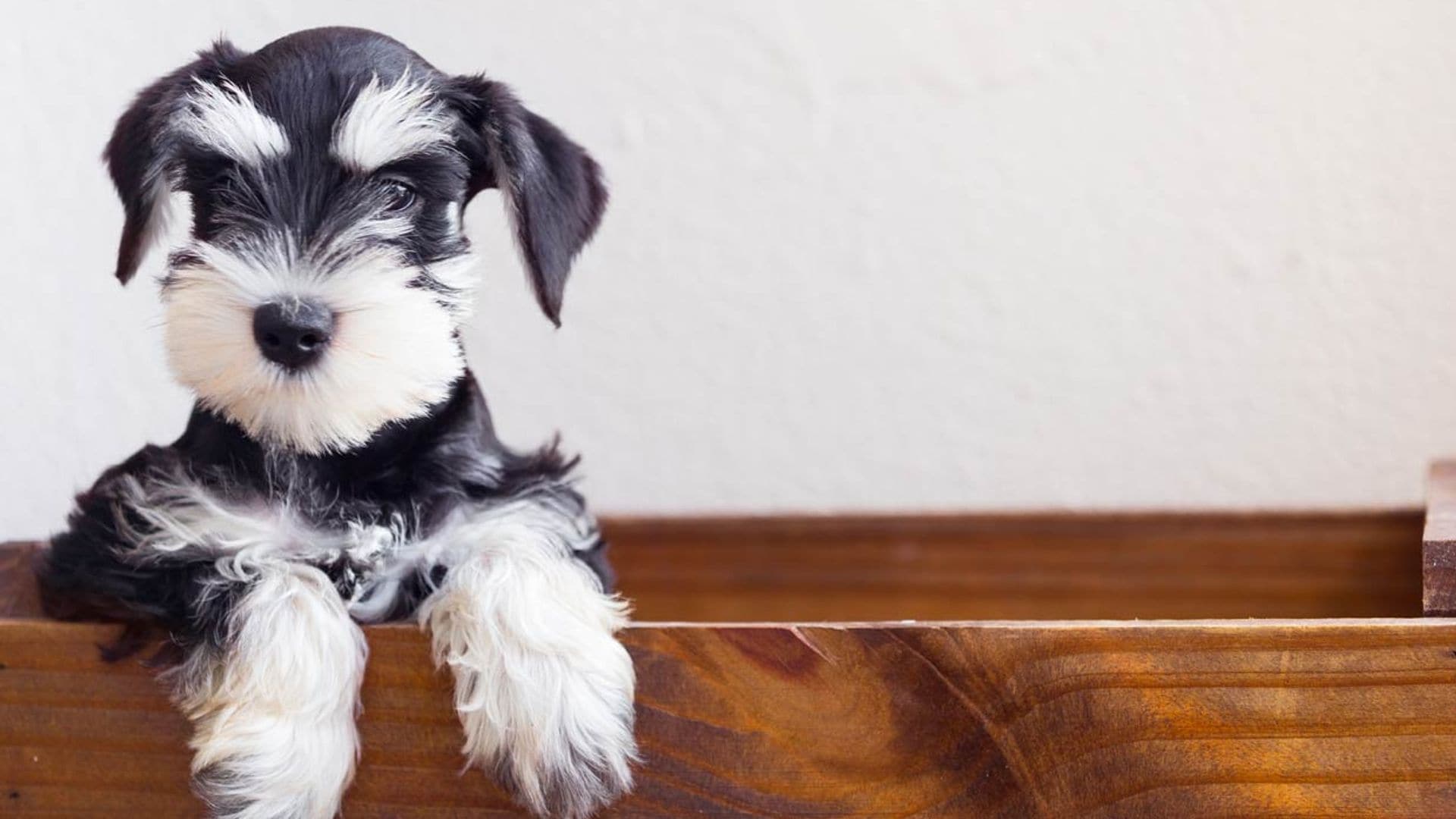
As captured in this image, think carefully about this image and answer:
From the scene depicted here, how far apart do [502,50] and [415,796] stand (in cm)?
109

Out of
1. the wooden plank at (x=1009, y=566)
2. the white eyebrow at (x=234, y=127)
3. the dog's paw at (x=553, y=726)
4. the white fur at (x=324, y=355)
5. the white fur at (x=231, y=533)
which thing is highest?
the white eyebrow at (x=234, y=127)

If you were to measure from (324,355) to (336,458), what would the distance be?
0.59ft

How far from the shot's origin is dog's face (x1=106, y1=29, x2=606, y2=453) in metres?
0.90

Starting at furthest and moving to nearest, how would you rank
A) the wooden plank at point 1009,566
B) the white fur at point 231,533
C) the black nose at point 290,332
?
the wooden plank at point 1009,566 < the white fur at point 231,533 < the black nose at point 290,332

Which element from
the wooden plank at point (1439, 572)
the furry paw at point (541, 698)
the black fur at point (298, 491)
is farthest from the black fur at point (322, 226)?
the wooden plank at point (1439, 572)

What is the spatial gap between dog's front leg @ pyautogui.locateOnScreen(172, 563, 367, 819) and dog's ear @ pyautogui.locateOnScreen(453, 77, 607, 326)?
1.00 feet

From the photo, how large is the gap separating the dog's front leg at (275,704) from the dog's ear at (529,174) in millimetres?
306

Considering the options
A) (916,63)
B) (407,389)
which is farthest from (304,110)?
(916,63)

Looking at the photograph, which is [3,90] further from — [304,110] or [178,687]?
[178,687]

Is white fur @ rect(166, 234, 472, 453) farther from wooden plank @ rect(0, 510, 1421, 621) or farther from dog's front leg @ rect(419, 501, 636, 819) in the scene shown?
wooden plank @ rect(0, 510, 1421, 621)

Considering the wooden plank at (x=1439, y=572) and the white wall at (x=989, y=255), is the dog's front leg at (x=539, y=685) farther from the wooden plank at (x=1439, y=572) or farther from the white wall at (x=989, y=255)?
the white wall at (x=989, y=255)

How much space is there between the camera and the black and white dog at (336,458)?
35.9 inches

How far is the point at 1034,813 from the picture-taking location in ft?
3.05

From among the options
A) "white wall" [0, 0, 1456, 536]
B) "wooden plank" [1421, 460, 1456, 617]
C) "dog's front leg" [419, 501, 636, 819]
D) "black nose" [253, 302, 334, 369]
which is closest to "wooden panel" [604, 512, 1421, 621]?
"white wall" [0, 0, 1456, 536]
